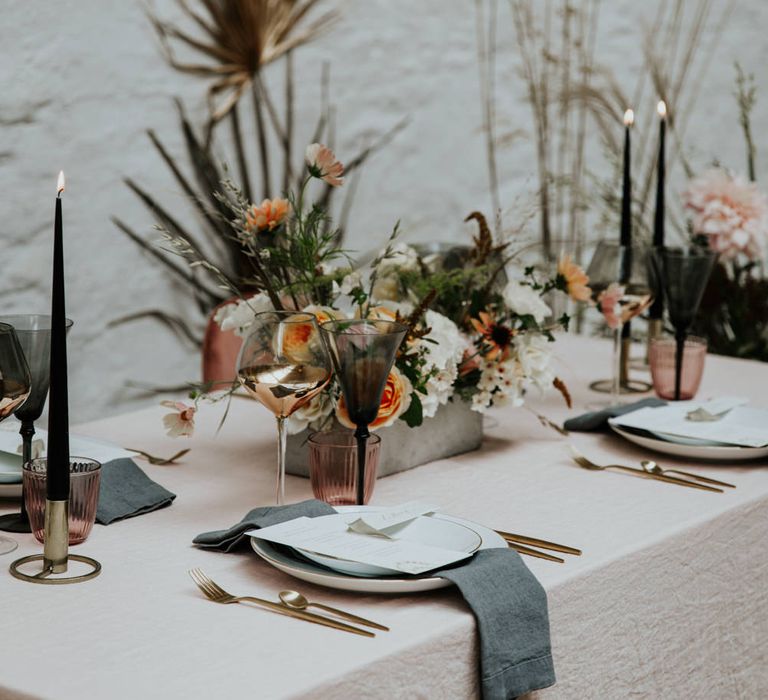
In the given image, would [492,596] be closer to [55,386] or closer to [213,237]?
[55,386]

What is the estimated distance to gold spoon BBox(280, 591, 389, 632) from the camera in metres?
1.00

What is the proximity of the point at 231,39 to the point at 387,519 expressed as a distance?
2.49 meters

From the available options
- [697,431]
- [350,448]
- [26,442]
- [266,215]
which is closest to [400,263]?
[266,215]

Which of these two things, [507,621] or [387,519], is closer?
[507,621]

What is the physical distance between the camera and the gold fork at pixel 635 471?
147 centimetres

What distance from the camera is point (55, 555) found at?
1.10 meters

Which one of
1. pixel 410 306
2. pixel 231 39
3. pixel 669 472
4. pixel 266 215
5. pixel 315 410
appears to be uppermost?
pixel 231 39

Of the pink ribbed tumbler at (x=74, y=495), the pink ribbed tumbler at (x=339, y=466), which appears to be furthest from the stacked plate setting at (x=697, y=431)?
the pink ribbed tumbler at (x=74, y=495)

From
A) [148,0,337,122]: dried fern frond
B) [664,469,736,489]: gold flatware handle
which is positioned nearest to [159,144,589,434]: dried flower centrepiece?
[664,469,736,489]: gold flatware handle

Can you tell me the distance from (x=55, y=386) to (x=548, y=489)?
0.68 m

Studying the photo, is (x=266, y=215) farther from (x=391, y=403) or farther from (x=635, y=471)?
(x=635, y=471)

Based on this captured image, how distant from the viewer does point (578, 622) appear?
1158 mm

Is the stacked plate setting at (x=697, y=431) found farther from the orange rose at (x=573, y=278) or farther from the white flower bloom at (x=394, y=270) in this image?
the white flower bloom at (x=394, y=270)

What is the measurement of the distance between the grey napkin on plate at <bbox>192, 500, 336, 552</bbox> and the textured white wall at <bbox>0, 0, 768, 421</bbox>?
1.91 m
